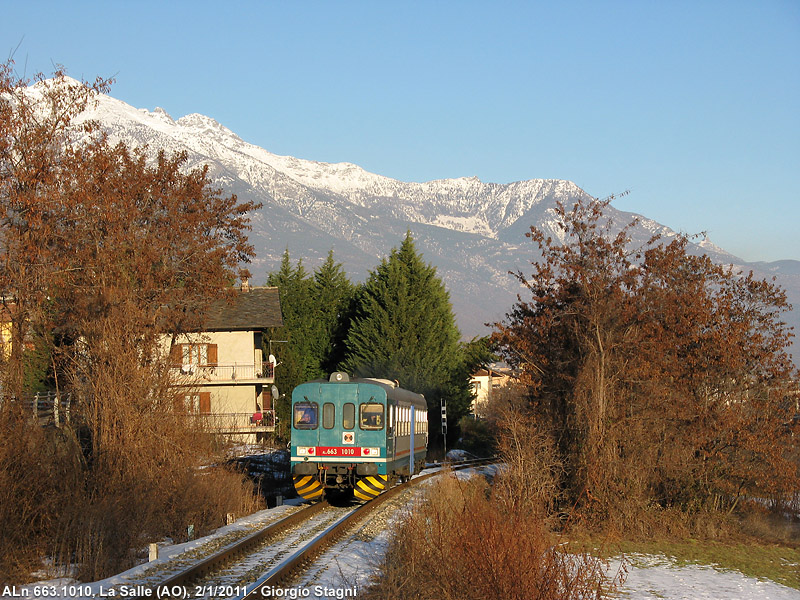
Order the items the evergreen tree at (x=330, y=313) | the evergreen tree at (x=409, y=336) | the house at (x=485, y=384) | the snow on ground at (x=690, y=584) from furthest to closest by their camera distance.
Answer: the evergreen tree at (x=330, y=313), the evergreen tree at (x=409, y=336), the house at (x=485, y=384), the snow on ground at (x=690, y=584)

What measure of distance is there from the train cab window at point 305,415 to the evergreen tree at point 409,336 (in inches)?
978

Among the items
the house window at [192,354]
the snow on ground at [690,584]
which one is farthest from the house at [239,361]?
the snow on ground at [690,584]

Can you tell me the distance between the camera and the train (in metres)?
20.8

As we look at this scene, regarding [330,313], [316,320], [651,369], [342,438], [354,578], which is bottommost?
[354,578]

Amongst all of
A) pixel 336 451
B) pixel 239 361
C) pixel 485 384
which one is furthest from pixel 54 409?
pixel 485 384

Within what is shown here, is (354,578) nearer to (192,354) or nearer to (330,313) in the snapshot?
(192,354)

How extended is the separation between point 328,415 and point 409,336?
26.7 meters

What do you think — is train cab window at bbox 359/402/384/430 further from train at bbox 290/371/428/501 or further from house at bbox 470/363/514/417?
house at bbox 470/363/514/417

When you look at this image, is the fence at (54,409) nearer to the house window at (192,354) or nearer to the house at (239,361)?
the house window at (192,354)

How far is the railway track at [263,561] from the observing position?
10.4 m

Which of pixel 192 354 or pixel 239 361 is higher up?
pixel 192 354

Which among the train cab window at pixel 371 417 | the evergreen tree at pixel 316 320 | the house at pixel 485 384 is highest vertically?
the evergreen tree at pixel 316 320

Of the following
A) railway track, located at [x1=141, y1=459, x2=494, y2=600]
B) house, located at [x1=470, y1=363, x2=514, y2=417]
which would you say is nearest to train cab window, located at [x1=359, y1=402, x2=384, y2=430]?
railway track, located at [x1=141, y1=459, x2=494, y2=600]

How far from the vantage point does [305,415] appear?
2133 cm
